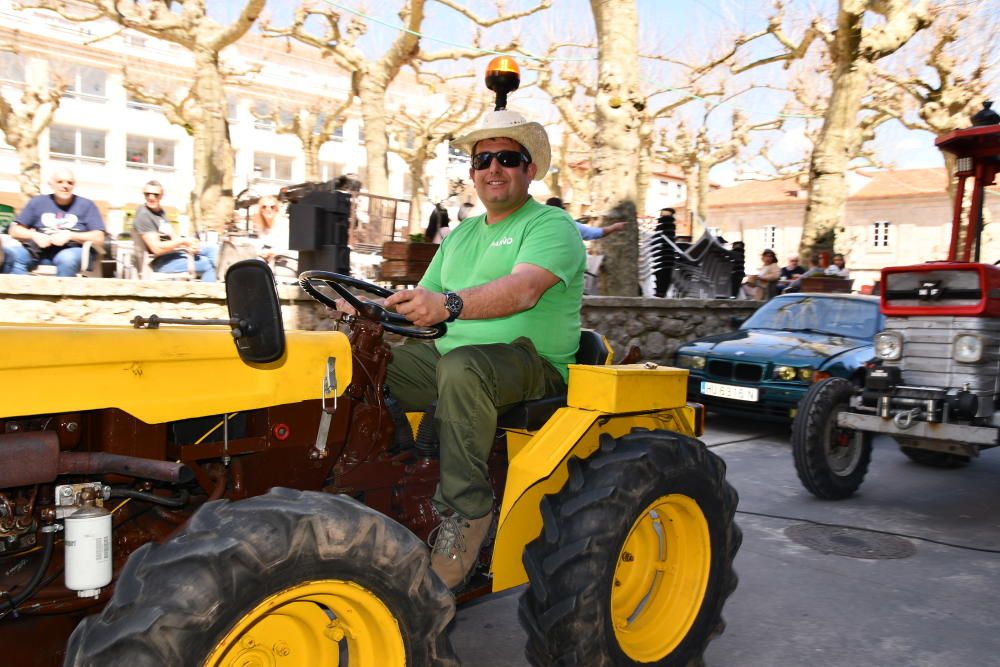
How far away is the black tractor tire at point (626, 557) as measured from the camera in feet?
8.59

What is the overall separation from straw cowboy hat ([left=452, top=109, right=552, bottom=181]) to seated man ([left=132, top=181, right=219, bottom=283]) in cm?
542

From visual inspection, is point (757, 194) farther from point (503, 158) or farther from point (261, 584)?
point (261, 584)

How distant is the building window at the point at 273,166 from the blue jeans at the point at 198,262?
43775mm

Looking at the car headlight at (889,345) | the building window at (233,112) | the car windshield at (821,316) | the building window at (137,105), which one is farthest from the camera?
the building window at (233,112)

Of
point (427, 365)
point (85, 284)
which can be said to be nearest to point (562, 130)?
point (85, 284)

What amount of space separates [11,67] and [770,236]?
4932cm

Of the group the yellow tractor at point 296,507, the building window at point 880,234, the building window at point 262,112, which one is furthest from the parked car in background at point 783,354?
the building window at point 880,234

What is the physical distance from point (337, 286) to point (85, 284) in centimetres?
460

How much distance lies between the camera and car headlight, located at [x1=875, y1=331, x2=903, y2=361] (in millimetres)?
6141

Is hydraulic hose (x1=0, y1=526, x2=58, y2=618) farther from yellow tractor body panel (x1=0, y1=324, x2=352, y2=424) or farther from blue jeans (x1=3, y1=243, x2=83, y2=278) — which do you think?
blue jeans (x1=3, y1=243, x2=83, y2=278)

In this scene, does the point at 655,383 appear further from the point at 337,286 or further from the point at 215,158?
the point at 215,158

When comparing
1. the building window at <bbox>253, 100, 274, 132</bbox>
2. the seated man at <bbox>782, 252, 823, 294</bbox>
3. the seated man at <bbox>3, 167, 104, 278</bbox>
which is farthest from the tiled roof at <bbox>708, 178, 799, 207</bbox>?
the seated man at <bbox>3, 167, 104, 278</bbox>

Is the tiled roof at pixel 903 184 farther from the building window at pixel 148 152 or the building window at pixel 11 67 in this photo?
the building window at pixel 11 67

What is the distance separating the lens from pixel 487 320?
3.14 metres
